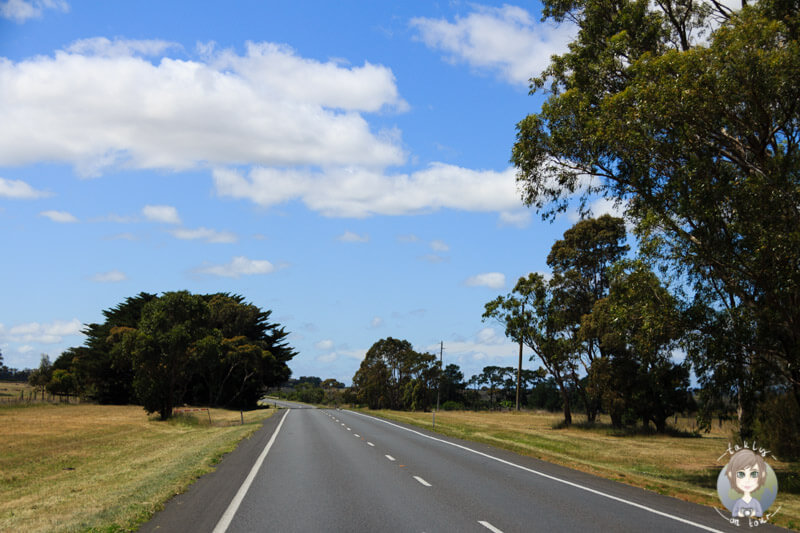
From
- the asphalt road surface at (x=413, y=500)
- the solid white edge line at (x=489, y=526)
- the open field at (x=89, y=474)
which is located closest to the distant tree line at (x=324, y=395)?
the open field at (x=89, y=474)

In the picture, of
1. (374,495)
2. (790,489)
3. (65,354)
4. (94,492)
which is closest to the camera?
(374,495)

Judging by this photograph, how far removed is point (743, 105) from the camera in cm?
1712

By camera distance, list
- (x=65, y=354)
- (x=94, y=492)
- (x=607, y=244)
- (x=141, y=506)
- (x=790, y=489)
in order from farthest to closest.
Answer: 1. (x=65, y=354)
2. (x=607, y=244)
3. (x=790, y=489)
4. (x=94, y=492)
5. (x=141, y=506)

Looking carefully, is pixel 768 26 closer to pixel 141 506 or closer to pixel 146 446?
pixel 141 506

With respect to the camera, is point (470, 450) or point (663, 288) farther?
→ point (470, 450)

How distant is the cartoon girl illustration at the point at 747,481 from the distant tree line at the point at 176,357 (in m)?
38.6

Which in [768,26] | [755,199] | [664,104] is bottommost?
[755,199]

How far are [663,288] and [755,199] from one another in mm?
3746

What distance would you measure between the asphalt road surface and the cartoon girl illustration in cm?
68

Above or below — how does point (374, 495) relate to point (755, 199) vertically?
below

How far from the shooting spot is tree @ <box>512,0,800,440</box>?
53.3 feet

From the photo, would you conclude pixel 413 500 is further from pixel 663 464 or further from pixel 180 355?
pixel 180 355

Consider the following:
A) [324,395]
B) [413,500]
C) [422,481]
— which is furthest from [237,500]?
[324,395]

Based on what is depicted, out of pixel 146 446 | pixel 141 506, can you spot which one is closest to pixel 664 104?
pixel 141 506
